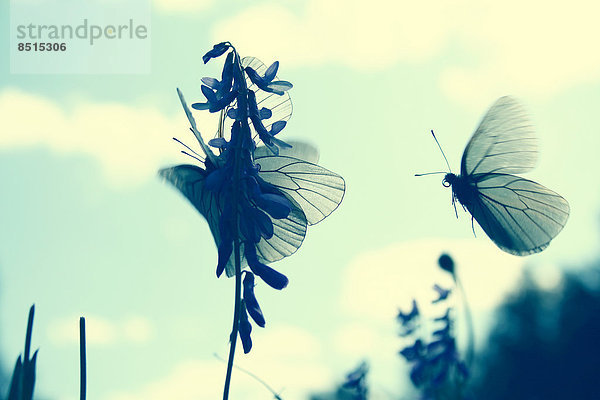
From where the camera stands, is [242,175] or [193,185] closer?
[242,175]

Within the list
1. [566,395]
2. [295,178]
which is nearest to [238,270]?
[295,178]

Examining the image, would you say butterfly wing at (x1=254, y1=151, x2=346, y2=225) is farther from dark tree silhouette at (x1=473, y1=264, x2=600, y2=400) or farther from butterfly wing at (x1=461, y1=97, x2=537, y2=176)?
dark tree silhouette at (x1=473, y1=264, x2=600, y2=400)

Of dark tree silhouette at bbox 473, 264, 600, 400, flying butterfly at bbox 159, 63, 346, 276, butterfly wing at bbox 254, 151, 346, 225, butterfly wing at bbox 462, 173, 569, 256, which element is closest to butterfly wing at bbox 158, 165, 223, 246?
flying butterfly at bbox 159, 63, 346, 276

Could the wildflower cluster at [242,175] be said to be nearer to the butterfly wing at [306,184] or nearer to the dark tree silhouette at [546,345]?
the butterfly wing at [306,184]

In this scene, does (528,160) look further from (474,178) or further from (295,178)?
(295,178)

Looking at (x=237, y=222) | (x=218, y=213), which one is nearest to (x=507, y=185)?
(x=218, y=213)

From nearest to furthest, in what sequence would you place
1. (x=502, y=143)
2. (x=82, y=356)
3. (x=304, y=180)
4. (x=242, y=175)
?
1. (x=82, y=356)
2. (x=242, y=175)
3. (x=304, y=180)
4. (x=502, y=143)


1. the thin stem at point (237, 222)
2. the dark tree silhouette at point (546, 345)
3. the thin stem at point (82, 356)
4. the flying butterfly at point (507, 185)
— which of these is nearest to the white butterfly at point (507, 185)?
the flying butterfly at point (507, 185)

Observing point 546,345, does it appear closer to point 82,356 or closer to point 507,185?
point 507,185
